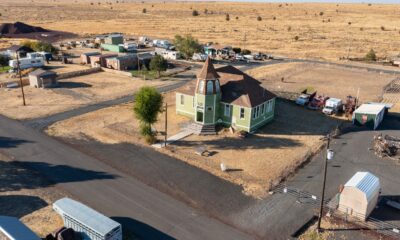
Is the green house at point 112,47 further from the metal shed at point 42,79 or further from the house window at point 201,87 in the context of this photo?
the house window at point 201,87

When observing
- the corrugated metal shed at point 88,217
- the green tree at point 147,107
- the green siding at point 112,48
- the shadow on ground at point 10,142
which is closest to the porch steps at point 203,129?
the green tree at point 147,107

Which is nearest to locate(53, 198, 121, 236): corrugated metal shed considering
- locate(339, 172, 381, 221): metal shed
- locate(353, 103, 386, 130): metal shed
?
locate(339, 172, 381, 221): metal shed

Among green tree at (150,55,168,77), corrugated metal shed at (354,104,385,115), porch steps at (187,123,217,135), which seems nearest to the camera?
porch steps at (187,123,217,135)

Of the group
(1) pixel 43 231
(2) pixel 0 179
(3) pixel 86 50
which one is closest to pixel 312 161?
(1) pixel 43 231

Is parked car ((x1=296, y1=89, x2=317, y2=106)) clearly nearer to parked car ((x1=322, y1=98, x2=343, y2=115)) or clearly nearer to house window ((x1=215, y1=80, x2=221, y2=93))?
parked car ((x1=322, y1=98, x2=343, y2=115))

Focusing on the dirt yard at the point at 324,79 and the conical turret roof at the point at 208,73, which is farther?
the dirt yard at the point at 324,79

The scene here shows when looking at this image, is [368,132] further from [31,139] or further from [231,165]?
[31,139]
